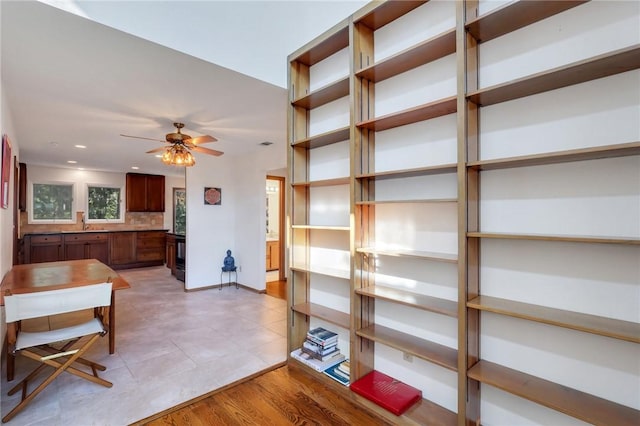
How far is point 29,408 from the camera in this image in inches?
81.7

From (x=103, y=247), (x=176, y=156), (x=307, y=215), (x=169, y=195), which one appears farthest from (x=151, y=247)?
(x=307, y=215)

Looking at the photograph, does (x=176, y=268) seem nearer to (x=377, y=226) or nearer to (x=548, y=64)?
(x=377, y=226)

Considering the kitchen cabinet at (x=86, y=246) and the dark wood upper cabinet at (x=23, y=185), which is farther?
the kitchen cabinet at (x=86, y=246)

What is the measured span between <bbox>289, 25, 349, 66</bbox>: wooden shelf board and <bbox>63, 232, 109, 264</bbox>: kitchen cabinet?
675 centimetres

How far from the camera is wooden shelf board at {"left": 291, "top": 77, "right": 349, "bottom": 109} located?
2.28 m

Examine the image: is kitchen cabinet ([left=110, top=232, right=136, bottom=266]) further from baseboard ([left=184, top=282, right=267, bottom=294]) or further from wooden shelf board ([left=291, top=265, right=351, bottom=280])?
wooden shelf board ([left=291, top=265, right=351, bottom=280])

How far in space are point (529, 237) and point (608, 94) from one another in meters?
0.71

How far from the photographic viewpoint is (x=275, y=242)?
708cm

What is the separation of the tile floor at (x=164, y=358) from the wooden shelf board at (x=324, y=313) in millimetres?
573

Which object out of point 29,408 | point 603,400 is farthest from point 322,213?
point 29,408

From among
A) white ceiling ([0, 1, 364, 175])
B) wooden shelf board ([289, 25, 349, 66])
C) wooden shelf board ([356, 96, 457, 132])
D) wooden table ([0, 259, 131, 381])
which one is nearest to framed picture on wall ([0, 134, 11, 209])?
white ceiling ([0, 1, 364, 175])

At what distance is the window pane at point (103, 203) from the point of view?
7.50m

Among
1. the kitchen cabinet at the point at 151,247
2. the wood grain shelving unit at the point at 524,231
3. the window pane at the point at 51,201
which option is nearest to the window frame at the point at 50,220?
the window pane at the point at 51,201

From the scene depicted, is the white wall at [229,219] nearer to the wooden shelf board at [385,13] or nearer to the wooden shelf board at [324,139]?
the wooden shelf board at [324,139]
